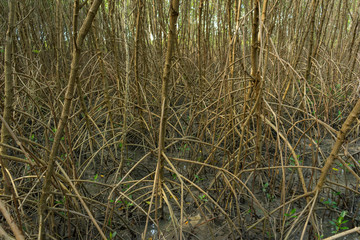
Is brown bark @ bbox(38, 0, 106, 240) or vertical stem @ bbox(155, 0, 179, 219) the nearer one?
brown bark @ bbox(38, 0, 106, 240)

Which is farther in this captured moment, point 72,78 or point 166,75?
point 166,75

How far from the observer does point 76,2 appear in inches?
40.6

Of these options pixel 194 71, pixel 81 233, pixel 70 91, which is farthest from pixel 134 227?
pixel 194 71

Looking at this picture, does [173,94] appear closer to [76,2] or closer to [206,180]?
[206,180]

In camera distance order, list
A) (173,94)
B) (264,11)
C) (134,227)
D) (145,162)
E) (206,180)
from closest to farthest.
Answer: (264,11), (134,227), (206,180), (145,162), (173,94)

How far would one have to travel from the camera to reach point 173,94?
11.4 ft

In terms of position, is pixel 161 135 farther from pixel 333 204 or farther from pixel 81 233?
pixel 333 204

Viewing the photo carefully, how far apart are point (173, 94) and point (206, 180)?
141 cm

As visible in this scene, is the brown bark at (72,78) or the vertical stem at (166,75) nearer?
the brown bark at (72,78)

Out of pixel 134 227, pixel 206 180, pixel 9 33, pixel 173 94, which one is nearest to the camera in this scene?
pixel 9 33

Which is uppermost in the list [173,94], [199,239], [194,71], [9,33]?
[9,33]

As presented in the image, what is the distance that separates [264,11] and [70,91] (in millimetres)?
1166

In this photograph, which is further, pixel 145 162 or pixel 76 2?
pixel 145 162

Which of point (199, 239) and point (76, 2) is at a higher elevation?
point (76, 2)
